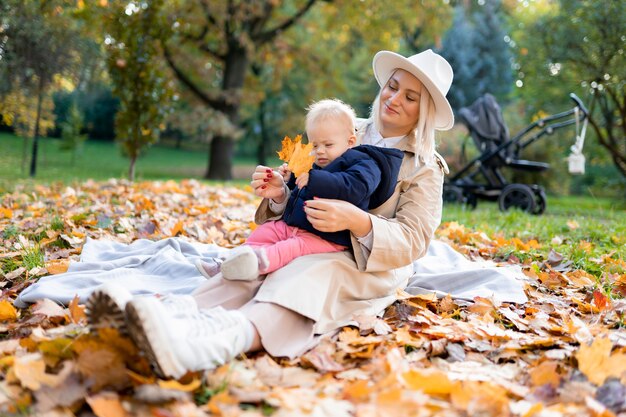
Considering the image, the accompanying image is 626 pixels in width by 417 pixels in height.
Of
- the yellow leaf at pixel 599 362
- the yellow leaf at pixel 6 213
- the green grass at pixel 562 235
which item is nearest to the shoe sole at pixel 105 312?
the yellow leaf at pixel 599 362

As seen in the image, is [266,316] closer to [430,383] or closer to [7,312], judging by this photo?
[430,383]

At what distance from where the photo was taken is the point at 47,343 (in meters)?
1.77

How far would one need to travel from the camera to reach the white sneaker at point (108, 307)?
169 centimetres

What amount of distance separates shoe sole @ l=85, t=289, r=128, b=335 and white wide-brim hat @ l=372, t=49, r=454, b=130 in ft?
5.62

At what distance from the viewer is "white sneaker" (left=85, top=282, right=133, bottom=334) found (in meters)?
1.69

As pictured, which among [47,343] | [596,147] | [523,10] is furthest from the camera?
[523,10]

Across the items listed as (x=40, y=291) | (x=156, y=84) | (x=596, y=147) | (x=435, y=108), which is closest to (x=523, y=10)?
(x=596, y=147)

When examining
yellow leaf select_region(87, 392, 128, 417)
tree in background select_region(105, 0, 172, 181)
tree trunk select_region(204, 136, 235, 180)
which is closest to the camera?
yellow leaf select_region(87, 392, 128, 417)

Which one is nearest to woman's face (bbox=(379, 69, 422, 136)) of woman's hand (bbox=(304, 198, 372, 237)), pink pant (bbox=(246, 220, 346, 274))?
woman's hand (bbox=(304, 198, 372, 237))

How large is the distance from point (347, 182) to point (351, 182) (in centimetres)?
2

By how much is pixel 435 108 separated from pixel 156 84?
6.92 meters

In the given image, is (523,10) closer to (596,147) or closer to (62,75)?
(596,147)

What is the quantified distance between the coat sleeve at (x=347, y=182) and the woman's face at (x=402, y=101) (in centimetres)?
47

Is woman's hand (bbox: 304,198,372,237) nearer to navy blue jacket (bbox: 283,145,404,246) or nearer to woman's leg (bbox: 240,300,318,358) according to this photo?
navy blue jacket (bbox: 283,145,404,246)
